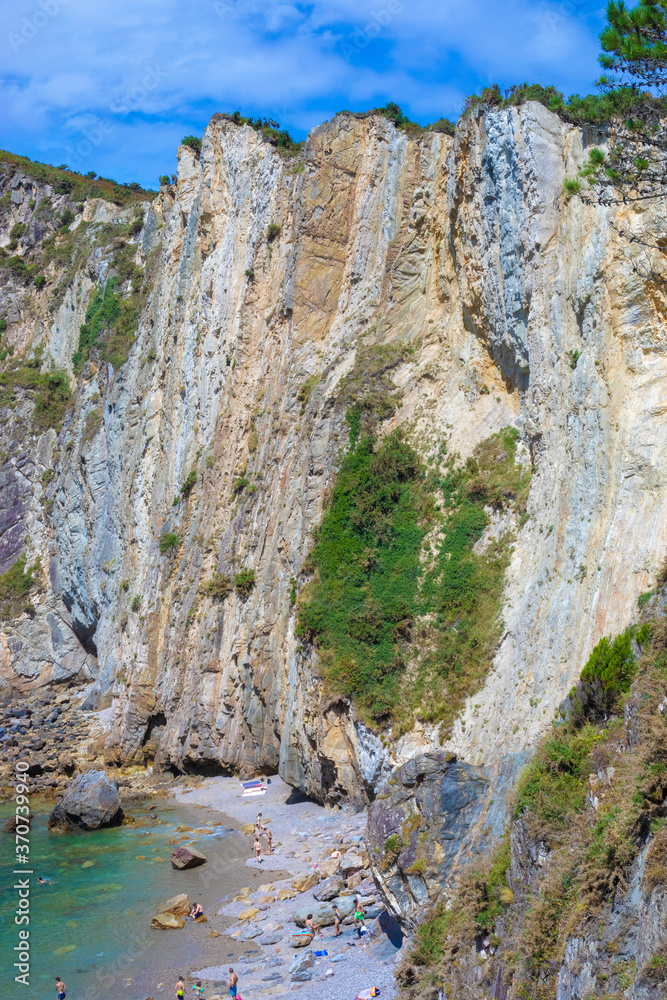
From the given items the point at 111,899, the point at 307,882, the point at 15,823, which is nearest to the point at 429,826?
the point at 307,882

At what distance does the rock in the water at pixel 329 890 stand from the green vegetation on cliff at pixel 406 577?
13.0 ft

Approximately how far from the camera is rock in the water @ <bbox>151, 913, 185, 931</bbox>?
60.5ft

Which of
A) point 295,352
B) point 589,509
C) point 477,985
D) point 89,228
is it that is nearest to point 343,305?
point 295,352

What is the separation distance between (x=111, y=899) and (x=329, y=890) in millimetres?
6474

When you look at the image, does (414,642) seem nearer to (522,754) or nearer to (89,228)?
(522,754)

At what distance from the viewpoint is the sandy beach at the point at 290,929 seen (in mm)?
14867

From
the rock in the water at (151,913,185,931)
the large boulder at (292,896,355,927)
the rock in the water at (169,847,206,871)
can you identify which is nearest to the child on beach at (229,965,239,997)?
the large boulder at (292,896,355,927)

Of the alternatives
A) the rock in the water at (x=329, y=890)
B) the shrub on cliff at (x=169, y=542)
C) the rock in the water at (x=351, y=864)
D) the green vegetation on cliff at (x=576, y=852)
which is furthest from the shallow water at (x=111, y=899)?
the shrub on cliff at (x=169, y=542)

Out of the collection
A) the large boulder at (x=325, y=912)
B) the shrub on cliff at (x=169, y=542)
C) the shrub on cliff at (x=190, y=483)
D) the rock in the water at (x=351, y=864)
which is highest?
the shrub on cliff at (x=190, y=483)

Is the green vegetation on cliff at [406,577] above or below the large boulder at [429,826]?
above

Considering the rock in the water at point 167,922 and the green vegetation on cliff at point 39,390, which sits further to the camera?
the green vegetation on cliff at point 39,390

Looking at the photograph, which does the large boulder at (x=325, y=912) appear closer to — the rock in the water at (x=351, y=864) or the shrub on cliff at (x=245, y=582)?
the rock in the water at (x=351, y=864)

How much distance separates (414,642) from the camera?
2067 cm

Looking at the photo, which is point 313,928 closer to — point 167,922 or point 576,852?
point 167,922
